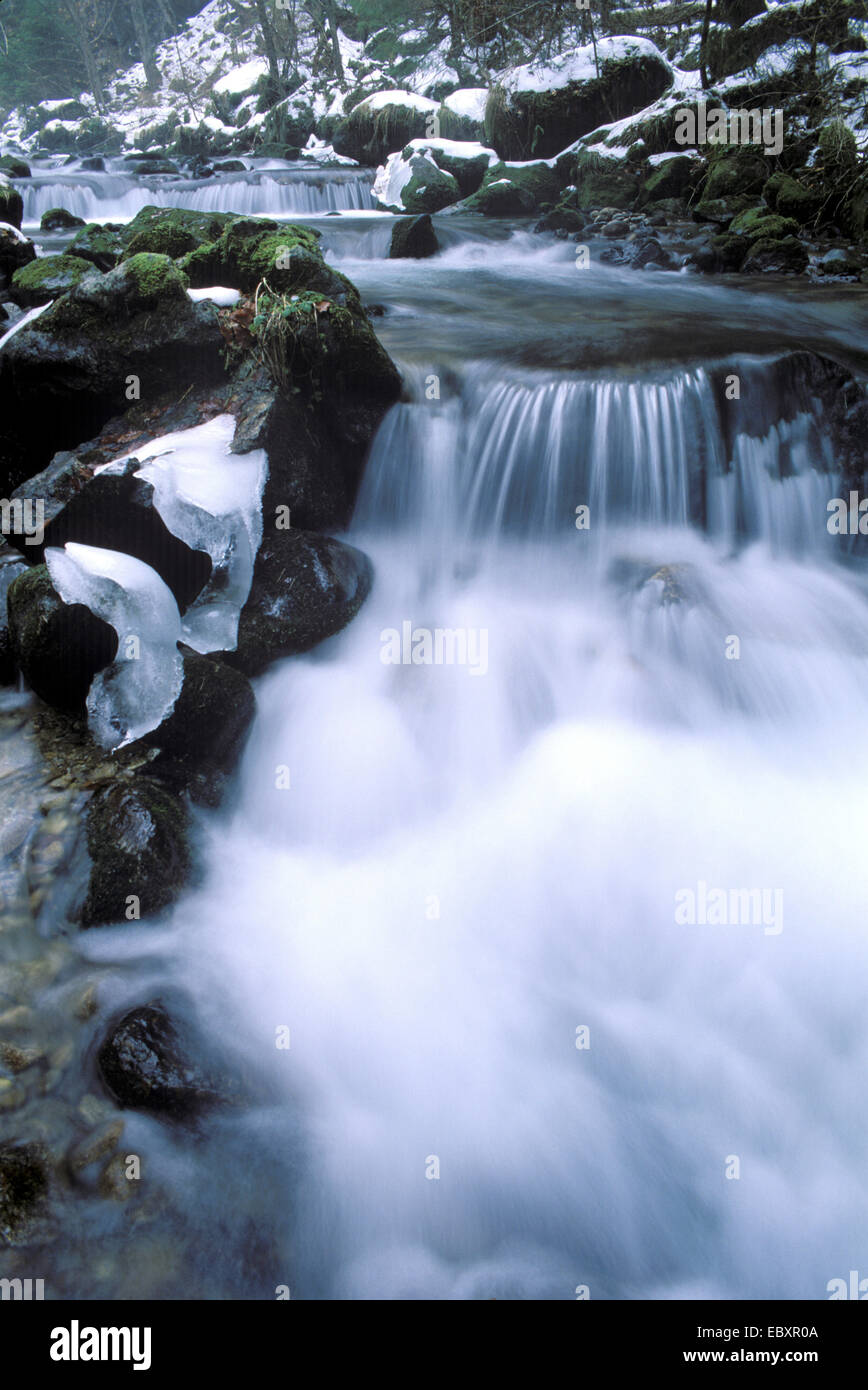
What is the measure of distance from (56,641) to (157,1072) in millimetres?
2388

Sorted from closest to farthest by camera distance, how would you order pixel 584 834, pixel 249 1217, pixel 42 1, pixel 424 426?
1. pixel 249 1217
2. pixel 584 834
3. pixel 424 426
4. pixel 42 1

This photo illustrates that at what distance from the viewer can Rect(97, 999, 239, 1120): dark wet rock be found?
2.84 metres

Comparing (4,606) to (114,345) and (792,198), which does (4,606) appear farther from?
(792,198)

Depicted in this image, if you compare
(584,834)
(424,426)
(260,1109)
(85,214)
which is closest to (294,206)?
(85,214)

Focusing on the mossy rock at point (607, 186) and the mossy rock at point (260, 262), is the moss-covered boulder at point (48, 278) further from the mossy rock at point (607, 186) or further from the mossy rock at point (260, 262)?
the mossy rock at point (607, 186)

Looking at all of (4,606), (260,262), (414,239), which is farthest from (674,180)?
(4,606)

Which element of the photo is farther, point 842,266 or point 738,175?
point 738,175

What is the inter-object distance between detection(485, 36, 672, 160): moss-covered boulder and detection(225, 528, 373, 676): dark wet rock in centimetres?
1639

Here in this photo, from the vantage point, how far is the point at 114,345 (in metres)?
5.05

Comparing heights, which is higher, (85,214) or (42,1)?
(42,1)

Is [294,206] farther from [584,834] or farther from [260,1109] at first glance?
[260,1109]

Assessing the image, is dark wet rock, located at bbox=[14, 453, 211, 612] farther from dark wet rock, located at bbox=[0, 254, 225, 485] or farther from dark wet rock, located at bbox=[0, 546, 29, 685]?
dark wet rock, located at bbox=[0, 254, 225, 485]

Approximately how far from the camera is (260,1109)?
3.00 meters

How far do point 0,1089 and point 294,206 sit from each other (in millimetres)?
19414
